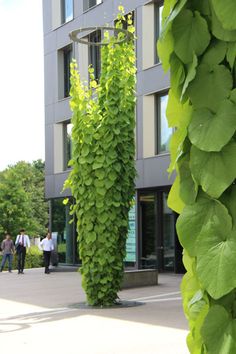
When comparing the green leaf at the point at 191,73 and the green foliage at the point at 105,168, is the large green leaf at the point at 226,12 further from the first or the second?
the green foliage at the point at 105,168

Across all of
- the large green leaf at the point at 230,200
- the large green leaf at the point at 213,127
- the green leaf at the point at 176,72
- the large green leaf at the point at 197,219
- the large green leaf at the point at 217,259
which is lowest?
the large green leaf at the point at 217,259

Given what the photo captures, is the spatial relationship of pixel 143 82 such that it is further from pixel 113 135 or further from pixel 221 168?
pixel 221 168

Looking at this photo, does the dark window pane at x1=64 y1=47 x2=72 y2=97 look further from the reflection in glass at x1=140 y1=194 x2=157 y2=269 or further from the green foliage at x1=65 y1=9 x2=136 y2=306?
the green foliage at x1=65 y1=9 x2=136 y2=306

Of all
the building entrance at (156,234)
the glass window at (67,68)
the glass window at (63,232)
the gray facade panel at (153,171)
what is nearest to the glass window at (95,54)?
the glass window at (67,68)

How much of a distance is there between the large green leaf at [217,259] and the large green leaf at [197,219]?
2 centimetres

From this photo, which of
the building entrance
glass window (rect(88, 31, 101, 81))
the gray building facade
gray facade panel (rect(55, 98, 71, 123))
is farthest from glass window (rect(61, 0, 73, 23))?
the building entrance

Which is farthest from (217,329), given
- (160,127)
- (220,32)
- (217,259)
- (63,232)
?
(63,232)

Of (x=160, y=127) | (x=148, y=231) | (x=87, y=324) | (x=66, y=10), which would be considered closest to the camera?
(x=87, y=324)

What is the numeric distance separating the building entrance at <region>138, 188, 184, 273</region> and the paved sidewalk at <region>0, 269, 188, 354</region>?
5.71 metres

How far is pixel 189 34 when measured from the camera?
1.55m

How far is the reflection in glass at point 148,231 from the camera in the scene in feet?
80.3

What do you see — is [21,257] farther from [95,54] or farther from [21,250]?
[95,54]

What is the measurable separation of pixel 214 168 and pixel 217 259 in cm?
22

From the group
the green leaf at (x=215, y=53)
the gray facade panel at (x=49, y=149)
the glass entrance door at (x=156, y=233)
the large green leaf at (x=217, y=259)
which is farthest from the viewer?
the gray facade panel at (x=49, y=149)
